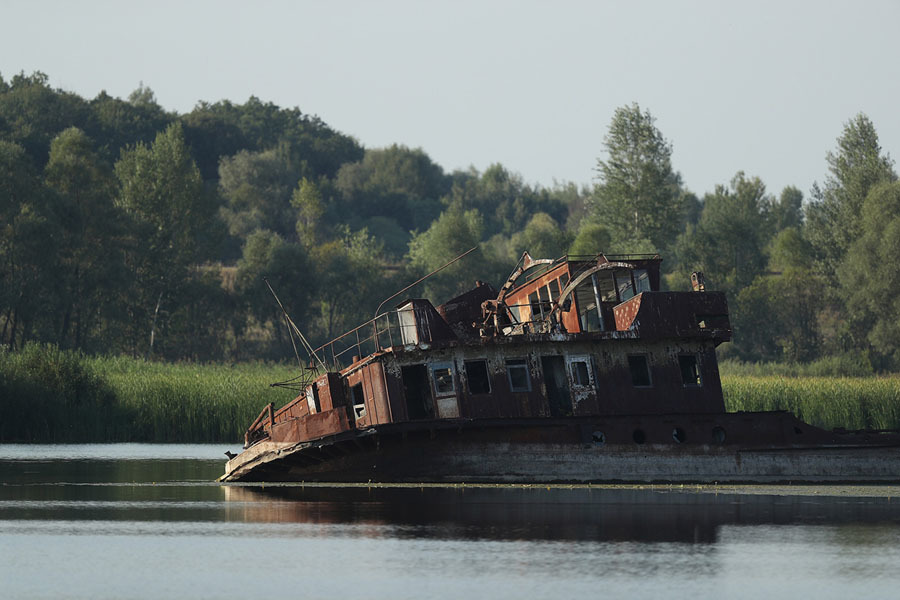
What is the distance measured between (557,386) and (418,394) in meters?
3.23

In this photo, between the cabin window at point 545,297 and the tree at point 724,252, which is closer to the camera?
the cabin window at point 545,297

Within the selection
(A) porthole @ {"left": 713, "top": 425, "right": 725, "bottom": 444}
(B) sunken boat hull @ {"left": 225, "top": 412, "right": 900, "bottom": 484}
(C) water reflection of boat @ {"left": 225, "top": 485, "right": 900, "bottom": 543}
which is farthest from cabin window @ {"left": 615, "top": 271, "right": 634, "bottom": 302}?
(C) water reflection of boat @ {"left": 225, "top": 485, "right": 900, "bottom": 543}

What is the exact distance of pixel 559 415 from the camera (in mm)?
31906

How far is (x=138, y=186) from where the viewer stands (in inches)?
3465

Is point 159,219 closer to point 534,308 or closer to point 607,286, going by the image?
point 534,308

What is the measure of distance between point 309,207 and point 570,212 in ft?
238

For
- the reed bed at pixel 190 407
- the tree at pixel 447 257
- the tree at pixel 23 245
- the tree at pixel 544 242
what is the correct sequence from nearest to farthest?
the reed bed at pixel 190 407
the tree at pixel 23 245
the tree at pixel 447 257
the tree at pixel 544 242

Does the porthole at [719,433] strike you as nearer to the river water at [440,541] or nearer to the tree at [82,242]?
the river water at [440,541]

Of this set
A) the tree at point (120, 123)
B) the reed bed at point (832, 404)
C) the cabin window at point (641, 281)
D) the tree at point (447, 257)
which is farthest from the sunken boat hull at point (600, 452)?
the tree at point (120, 123)

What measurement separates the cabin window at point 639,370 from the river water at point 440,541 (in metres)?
2.56

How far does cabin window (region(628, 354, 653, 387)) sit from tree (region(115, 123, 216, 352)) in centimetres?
5552

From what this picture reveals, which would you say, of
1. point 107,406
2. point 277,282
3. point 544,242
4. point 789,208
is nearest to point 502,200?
point 789,208

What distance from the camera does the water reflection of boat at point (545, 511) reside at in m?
24.6

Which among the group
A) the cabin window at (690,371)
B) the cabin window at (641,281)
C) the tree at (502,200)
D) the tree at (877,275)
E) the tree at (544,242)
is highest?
the tree at (502,200)
